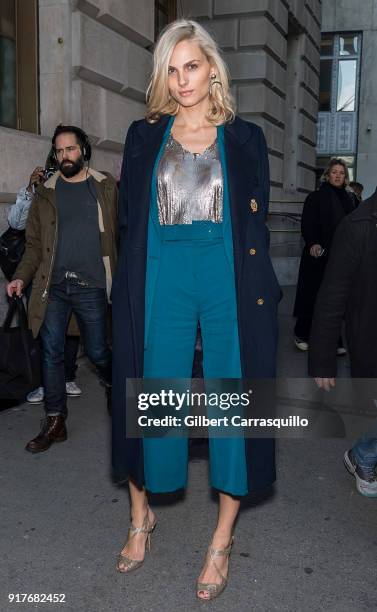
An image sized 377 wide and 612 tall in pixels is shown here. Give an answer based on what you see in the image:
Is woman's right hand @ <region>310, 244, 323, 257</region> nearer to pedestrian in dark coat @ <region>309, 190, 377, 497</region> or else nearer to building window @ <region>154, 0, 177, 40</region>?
building window @ <region>154, 0, 177, 40</region>

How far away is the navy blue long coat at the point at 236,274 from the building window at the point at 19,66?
361 centimetres

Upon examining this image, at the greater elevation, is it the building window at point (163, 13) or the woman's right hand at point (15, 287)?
the building window at point (163, 13)

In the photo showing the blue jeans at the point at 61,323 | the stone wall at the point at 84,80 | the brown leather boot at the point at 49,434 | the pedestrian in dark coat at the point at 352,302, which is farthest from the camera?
the stone wall at the point at 84,80

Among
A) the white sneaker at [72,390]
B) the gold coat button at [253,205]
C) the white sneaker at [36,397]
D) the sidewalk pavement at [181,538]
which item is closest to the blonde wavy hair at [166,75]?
the gold coat button at [253,205]

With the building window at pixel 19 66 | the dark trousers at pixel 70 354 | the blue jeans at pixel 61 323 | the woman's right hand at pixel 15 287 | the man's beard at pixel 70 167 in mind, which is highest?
the building window at pixel 19 66

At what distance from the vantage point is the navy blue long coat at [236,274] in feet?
8.20

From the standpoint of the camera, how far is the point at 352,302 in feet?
9.60

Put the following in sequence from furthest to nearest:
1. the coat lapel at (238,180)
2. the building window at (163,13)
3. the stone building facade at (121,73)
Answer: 1. the building window at (163,13)
2. the stone building facade at (121,73)
3. the coat lapel at (238,180)

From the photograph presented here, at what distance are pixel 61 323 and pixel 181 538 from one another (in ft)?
5.65

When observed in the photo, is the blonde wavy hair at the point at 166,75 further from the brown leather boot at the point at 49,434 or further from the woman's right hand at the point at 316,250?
the woman's right hand at the point at 316,250

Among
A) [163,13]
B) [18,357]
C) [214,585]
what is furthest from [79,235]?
[163,13]

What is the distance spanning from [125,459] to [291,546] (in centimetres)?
88

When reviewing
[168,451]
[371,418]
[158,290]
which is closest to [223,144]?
[158,290]

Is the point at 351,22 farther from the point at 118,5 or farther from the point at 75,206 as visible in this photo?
the point at 75,206
